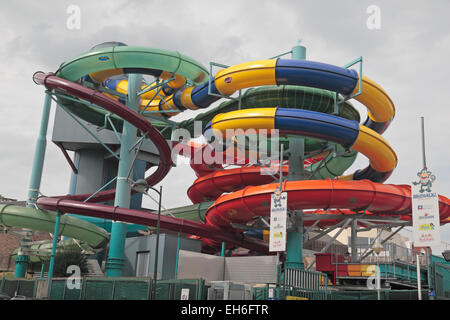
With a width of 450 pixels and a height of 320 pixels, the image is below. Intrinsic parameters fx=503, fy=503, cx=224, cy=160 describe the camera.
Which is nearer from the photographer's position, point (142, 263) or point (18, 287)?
point (18, 287)

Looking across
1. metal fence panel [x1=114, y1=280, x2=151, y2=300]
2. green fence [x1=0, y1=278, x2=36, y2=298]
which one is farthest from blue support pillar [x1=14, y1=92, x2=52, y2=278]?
metal fence panel [x1=114, y1=280, x2=151, y2=300]

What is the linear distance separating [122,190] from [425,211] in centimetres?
2238

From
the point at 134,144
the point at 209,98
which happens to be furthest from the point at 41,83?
the point at 209,98

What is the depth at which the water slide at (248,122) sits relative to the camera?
24266 mm

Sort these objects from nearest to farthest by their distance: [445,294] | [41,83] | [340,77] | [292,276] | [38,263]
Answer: [445,294]
[292,276]
[340,77]
[41,83]
[38,263]

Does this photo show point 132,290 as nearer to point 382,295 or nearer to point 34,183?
point 382,295

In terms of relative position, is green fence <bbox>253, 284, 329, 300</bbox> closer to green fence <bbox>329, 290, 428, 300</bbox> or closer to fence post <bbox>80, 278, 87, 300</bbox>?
green fence <bbox>329, 290, 428, 300</bbox>

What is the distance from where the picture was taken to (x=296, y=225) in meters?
28.0

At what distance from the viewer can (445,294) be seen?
56.6 feet

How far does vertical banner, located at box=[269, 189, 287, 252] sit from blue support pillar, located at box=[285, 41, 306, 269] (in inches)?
348

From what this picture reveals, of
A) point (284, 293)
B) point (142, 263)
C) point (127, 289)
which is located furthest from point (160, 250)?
point (284, 293)

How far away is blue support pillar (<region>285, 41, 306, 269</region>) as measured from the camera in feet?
90.4
